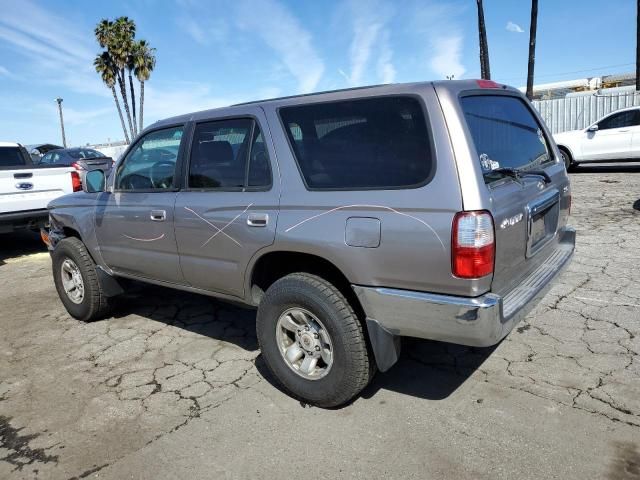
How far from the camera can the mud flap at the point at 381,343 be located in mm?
2779

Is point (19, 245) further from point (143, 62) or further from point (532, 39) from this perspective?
point (143, 62)

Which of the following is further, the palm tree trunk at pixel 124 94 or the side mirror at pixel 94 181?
the palm tree trunk at pixel 124 94

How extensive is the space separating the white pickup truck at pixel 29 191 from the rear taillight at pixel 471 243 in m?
6.94

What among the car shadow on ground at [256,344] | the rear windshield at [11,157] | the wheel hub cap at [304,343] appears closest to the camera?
the wheel hub cap at [304,343]

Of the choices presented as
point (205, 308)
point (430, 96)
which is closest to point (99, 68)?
point (205, 308)

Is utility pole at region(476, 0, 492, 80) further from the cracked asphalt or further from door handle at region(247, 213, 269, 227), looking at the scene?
door handle at region(247, 213, 269, 227)

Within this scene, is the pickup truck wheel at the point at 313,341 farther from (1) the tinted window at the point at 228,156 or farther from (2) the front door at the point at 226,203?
(1) the tinted window at the point at 228,156

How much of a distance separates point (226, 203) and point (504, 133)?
1.81 meters

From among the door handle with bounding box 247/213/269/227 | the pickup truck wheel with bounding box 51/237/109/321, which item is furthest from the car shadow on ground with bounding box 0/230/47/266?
the door handle with bounding box 247/213/269/227

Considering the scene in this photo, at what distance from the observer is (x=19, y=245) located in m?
9.47

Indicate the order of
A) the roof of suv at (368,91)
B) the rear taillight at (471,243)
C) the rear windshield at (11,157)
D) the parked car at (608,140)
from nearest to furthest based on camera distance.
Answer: the rear taillight at (471,243) → the roof of suv at (368,91) → the rear windshield at (11,157) → the parked car at (608,140)

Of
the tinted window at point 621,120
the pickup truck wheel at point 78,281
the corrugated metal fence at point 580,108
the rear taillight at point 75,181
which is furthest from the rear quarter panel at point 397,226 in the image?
the corrugated metal fence at point 580,108

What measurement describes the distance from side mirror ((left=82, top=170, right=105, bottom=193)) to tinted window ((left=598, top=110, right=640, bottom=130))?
40.0ft

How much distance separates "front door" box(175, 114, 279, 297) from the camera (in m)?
3.22
